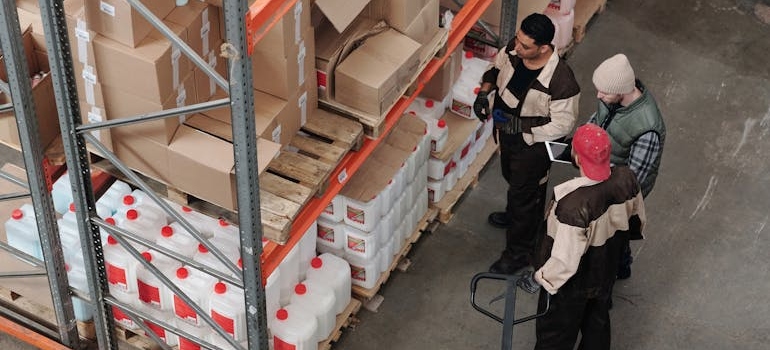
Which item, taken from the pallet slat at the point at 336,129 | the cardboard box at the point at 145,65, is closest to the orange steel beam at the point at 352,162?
the pallet slat at the point at 336,129

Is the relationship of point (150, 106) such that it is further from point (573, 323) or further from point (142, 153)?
point (573, 323)

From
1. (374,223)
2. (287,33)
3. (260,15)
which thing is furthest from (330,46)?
(260,15)

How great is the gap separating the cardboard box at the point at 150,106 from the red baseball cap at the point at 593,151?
7.13ft

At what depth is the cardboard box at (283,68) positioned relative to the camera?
6.11 metres

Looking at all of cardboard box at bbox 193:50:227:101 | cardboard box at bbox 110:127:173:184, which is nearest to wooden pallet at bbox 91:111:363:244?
cardboard box at bbox 110:127:173:184

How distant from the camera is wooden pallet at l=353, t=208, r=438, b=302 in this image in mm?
7988

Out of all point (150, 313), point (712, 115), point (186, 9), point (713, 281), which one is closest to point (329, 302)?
point (150, 313)

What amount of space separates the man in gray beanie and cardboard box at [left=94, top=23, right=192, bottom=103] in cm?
269

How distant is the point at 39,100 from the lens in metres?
6.37

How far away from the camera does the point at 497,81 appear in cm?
777

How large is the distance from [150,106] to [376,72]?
4.87 feet

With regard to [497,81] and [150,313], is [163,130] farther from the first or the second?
[497,81]

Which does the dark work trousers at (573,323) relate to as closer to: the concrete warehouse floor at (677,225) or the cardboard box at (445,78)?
the concrete warehouse floor at (677,225)

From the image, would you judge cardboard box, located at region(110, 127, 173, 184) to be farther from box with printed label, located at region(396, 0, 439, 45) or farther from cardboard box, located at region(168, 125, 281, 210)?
box with printed label, located at region(396, 0, 439, 45)
